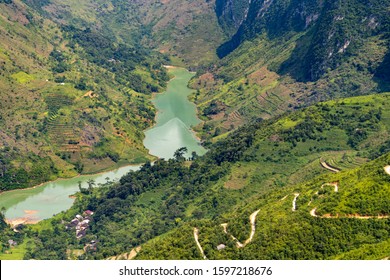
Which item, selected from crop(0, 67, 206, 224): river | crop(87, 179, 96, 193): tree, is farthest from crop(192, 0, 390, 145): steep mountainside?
crop(87, 179, 96, 193): tree

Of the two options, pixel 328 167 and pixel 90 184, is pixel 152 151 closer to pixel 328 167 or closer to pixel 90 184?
pixel 90 184

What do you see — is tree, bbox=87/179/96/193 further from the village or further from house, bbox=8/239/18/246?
house, bbox=8/239/18/246

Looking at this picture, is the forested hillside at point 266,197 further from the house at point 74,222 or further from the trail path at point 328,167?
the house at point 74,222

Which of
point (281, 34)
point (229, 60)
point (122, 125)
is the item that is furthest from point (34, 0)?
point (122, 125)

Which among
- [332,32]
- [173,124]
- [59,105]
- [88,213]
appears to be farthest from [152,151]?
[332,32]

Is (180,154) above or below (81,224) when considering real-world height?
above
